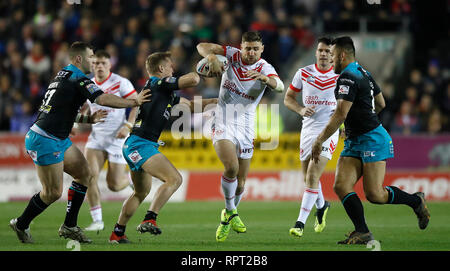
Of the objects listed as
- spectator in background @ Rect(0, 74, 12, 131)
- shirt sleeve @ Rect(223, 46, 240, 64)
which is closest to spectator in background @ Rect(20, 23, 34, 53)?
spectator in background @ Rect(0, 74, 12, 131)

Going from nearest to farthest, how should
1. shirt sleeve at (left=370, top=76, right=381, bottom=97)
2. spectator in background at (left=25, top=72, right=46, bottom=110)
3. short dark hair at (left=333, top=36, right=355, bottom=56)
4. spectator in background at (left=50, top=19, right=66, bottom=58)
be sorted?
short dark hair at (left=333, top=36, right=355, bottom=56), shirt sleeve at (left=370, top=76, right=381, bottom=97), spectator in background at (left=25, top=72, right=46, bottom=110), spectator in background at (left=50, top=19, right=66, bottom=58)

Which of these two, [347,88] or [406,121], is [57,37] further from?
[347,88]

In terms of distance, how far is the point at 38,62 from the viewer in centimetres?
2108

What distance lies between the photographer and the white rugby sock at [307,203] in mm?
10328

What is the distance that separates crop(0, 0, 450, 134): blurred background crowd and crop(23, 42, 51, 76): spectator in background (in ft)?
0.10

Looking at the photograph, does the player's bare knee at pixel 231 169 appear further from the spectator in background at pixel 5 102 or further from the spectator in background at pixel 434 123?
the spectator in background at pixel 5 102

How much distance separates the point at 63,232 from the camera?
31.1ft

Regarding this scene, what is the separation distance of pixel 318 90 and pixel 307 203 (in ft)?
5.82

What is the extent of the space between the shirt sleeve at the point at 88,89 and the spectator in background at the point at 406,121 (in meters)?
11.6

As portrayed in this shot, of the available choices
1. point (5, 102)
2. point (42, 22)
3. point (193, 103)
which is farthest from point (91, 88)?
point (42, 22)

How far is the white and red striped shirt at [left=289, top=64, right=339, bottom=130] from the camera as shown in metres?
10.8

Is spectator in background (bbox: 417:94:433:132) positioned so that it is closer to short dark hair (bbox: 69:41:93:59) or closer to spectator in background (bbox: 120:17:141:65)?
spectator in background (bbox: 120:17:141:65)

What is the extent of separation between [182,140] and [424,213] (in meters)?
9.56

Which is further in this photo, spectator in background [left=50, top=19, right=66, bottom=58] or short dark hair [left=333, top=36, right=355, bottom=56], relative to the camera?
spectator in background [left=50, top=19, right=66, bottom=58]
